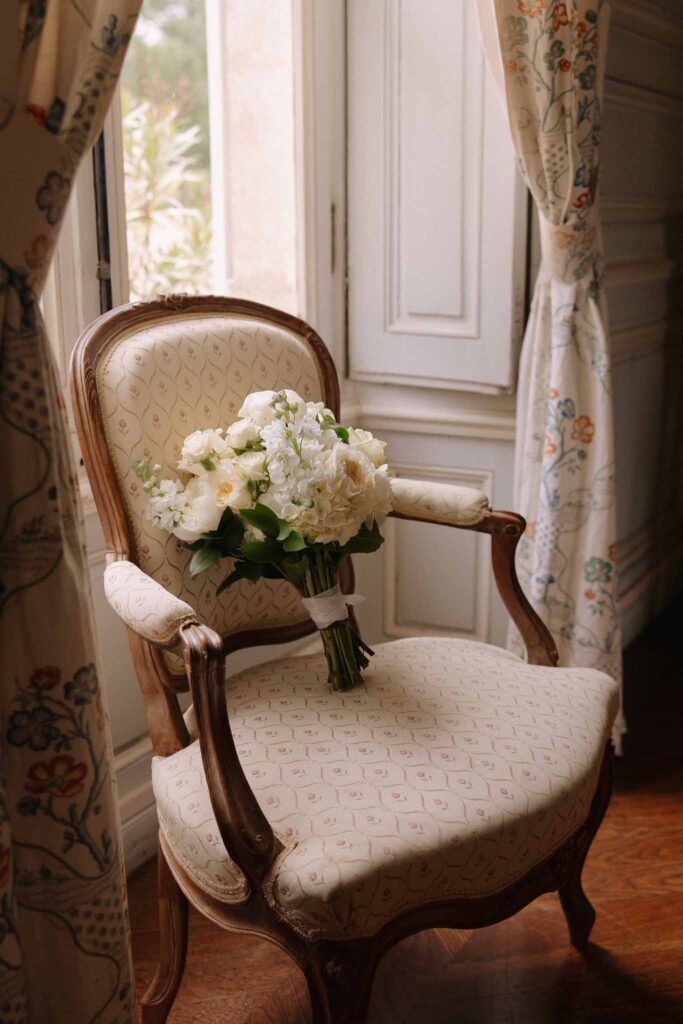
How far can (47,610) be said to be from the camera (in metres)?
1.12

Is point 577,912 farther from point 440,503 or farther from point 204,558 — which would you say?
point 204,558

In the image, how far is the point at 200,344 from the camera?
1.79m

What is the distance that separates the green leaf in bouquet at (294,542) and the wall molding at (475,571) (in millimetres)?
1115

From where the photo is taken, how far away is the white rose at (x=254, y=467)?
1568 millimetres

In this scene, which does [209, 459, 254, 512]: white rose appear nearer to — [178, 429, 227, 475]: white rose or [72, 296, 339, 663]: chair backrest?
[178, 429, 227, 475]: white rose

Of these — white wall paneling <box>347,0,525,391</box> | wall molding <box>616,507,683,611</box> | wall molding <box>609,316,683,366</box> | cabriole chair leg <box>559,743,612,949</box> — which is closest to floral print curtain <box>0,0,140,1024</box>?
cabriole chair leg <box>559,743,612,949</box>

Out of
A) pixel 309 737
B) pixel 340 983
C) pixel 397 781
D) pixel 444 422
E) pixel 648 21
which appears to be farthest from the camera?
pixel 648 21

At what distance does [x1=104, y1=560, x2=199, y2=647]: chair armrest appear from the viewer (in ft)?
4.71

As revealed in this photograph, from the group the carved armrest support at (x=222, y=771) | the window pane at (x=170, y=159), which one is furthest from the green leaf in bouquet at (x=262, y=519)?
the window pane at (x=170, y=159)

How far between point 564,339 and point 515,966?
4.13 ft

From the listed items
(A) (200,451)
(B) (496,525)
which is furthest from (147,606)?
(B) (496,525)

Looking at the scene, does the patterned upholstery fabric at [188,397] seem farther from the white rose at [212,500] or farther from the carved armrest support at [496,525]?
the carved armrest support at [496,525]

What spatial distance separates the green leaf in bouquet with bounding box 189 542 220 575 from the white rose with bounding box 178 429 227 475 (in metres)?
0.12

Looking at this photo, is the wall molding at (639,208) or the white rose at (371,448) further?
the wall molding at (639,208)
